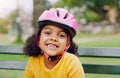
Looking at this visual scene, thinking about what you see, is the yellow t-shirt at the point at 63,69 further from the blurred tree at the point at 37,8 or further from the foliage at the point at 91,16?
the foliage at the point at 91,16

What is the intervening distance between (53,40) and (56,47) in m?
0.06

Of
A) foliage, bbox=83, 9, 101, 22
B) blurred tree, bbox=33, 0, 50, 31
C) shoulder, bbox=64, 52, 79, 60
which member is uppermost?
shoulder, bbox=64, 52, 79, 60

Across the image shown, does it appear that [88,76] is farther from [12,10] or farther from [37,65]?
[12,10]

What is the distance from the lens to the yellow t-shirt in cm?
304

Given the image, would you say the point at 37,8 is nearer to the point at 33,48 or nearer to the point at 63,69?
the point at 33,48

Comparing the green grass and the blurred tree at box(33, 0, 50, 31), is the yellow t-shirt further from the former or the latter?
the blurred tree at box(33, 0, 50, 31)

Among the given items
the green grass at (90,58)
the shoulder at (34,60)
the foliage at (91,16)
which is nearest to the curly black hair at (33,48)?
the shoulder at (34,60)

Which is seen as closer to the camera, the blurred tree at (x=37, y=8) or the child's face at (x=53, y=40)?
the child's face at (x=53, y=40)

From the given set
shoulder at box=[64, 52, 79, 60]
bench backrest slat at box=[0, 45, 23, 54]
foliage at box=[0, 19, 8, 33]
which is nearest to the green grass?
bench backrest slat at box=[0, 45, 23, 54]

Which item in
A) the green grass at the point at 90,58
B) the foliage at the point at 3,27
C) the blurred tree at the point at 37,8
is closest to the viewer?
the green grass at the point at 90,58

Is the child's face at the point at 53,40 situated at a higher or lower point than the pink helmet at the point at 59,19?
lower

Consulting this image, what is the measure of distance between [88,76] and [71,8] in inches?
1087

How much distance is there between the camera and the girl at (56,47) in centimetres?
300

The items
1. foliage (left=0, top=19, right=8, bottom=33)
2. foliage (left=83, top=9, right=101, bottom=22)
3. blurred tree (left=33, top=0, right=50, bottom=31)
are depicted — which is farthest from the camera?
foliage (left=0, top=19, right=8, bottom=33)
